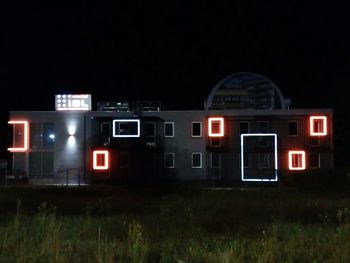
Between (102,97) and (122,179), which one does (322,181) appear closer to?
(122,179)

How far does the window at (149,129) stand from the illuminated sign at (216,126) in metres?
5.14

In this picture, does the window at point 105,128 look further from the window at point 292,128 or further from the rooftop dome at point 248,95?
the window at point 292,128

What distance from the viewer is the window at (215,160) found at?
56656mm

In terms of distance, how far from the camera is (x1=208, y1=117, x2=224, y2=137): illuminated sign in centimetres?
5594

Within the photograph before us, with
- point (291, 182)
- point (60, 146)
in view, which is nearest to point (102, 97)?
point (60, 146)

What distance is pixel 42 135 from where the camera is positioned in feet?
188

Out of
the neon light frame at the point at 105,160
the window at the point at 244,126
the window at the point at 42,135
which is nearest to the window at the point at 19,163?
the window at the point at 42,135

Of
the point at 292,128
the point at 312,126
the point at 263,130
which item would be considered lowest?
the point at 263,130

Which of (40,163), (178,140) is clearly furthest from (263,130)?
(40,163)

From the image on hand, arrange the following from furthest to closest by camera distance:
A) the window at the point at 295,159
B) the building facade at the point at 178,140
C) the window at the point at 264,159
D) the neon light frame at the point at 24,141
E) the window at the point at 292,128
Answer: the neon light frame at the point at 24,141 < the window at the point at 292,128 < the window at the point at 264,159 < the building facade at the point at 178,140 < the window at the point at 295,159

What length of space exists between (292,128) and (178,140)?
10129 millimetres

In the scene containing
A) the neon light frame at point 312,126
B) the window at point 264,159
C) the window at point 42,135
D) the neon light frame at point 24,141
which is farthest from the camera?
the window at point 42,135

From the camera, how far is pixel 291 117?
182 feet

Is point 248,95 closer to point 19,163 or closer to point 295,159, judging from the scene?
point 295,159
